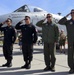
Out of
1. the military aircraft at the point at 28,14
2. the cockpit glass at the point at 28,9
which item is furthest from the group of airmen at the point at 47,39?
the cockpit glass at the point at 28,9

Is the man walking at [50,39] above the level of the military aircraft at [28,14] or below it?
below

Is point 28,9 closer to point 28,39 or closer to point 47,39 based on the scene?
point 28,39

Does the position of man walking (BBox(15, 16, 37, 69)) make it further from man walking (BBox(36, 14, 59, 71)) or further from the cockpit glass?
the cockpit glass

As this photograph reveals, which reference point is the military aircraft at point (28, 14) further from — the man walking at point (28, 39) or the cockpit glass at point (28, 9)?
the man walking at point (28, 39)

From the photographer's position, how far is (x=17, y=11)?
2038 centimetres

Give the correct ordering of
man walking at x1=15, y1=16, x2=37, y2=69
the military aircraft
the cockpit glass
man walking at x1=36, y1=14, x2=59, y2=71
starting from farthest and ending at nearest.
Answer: the cockpit glass, the military aircraft, man walking at x1=15, y1=16, x2=37, y2=69, man walking at x1=36, y1=14, x2=59, y2=71

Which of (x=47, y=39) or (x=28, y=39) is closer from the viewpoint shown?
(x=47, y=39)

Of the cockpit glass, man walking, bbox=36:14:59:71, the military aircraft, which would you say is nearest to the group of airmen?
man walking, bbox=36:14:59:71

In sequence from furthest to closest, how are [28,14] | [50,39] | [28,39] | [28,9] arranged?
[28,9] < [28,14] < [28,39] < [50,39]

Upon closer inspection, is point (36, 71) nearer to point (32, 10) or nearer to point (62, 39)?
point (62, 39)

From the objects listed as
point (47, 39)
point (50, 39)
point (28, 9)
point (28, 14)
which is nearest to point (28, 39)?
point (47, 39)

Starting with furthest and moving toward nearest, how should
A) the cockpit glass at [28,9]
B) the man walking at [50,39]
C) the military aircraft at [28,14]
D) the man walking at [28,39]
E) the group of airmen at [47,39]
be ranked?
1. the cockpit glass at [28,9]
2. the military aircraft at [28,14]
3. the man walking at [28,39]
4. the man walking at [50,39]
5. the group of airmen at [47,39]

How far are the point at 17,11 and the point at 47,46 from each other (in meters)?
11.7

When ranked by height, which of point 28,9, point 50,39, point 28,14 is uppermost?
point 28,9
